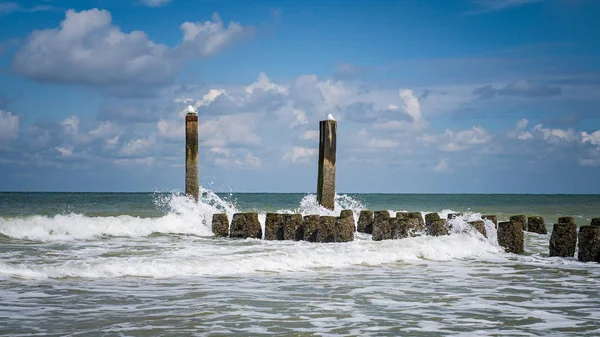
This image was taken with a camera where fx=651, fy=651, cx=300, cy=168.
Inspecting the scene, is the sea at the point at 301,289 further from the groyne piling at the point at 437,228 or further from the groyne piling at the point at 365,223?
the groyne piling at the point at 365,223

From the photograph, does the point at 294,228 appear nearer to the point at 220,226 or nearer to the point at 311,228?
the point at 311,228

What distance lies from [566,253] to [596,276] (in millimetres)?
2510

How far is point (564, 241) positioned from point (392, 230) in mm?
3673

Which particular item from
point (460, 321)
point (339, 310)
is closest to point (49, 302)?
point (339, 310)

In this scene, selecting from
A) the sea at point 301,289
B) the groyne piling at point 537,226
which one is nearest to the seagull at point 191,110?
the sea at point 301,289

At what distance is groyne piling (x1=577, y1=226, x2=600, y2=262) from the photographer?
12.0m

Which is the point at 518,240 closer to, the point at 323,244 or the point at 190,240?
the point at 323,244

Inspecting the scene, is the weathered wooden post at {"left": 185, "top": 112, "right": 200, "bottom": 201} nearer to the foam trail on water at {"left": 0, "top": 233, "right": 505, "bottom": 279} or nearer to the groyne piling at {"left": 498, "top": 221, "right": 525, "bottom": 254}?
the foam trail on water at {"left": 0, "top": 233, "right": 505, "bottom": 279}

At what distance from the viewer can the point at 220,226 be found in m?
17.0

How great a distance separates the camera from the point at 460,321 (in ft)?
22.5

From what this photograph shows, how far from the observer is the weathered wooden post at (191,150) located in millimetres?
19469

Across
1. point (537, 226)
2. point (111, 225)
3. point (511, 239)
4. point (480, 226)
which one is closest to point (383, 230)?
point (480, 226)

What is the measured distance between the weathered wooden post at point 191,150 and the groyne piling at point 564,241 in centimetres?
1064

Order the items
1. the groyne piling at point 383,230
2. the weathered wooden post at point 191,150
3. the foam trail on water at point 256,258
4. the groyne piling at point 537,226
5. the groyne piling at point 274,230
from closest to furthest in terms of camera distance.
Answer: the foam trail on water at point 256,258 < the groyne piling at point 383,230 < the groyne piling at point 274,230 < the groyne piling at point 537,226 < the weathered wooden post at point 191,150
